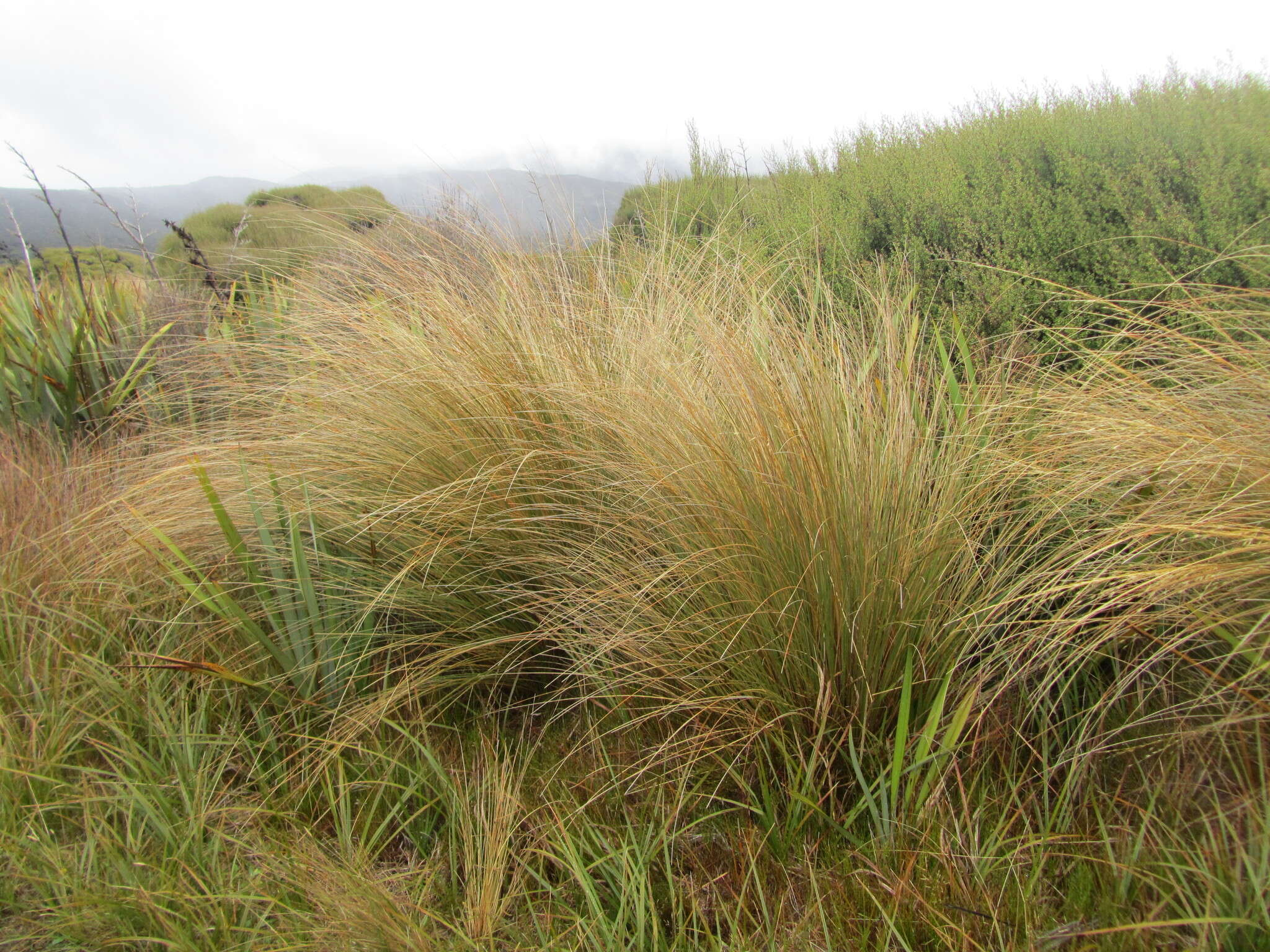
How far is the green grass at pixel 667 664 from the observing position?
127cm

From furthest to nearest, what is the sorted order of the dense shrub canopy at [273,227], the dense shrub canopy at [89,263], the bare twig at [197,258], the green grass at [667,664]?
the dense shrub canopy at [89,263]
the bare twig at [197,258]
the dense shrub canopy at [273,227]
the green grass at [667,664]

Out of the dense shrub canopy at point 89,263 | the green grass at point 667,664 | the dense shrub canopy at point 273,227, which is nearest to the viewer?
the green grass at point 667,664

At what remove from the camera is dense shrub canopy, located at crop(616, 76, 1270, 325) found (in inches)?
115

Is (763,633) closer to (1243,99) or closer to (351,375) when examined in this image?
(351,375)

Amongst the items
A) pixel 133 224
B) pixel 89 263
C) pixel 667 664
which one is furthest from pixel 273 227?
pixel 667 664

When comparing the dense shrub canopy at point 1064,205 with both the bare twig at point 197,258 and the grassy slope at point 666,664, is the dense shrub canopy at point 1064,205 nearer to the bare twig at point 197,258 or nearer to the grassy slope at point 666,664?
the grassy slope at point 666,664

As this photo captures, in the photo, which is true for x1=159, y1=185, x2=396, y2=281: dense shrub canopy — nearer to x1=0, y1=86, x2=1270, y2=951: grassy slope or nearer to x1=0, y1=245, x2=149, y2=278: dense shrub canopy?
x1=0, y1=245, x2=149, y2=278: dense shrub canopy

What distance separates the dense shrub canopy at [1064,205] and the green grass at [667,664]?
0.77 m

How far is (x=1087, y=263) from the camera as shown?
318 centimetres

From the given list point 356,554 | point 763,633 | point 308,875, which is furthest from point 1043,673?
point 356,554

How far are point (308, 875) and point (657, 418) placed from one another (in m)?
1.15

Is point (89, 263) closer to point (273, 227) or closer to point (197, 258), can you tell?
point (197, 258)

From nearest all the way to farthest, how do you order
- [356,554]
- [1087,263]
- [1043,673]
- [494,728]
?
[1043,673]
[494,728]
[356,554]
[1087,263]

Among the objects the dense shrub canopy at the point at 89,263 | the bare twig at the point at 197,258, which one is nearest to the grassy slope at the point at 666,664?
the bare twig at the point at 197,258
